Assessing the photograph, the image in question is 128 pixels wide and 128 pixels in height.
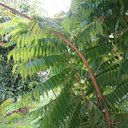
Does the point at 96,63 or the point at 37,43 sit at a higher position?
the point at 37,43

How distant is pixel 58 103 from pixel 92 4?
546 mm

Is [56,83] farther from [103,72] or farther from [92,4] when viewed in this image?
[92,4]

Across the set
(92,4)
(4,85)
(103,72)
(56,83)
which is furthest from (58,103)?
(4,85)

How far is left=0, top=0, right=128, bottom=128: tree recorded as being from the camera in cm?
156

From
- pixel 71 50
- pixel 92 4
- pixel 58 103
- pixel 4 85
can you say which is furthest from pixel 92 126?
pixel 4 85

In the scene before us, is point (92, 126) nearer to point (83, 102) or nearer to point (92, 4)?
point (83, 102)

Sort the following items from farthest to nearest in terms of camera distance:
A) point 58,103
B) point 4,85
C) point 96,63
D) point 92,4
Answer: point 4,85 < point 96,63 < point 92,4 < point 58,103

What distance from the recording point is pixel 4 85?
211 inches

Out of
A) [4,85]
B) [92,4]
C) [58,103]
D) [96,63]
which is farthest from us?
[4,85]

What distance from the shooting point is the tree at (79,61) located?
1.56m

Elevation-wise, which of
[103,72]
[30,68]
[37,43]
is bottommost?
[103,72]

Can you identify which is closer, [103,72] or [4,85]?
[103,72]

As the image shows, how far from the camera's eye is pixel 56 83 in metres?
1.59

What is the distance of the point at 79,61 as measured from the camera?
1656 millimetres
